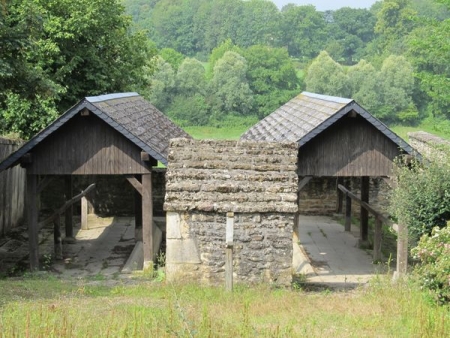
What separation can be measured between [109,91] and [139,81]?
234 cm

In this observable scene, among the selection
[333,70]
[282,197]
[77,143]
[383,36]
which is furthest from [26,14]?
[383,36]

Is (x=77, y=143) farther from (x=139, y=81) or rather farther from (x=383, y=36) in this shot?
(x=383, y=36)

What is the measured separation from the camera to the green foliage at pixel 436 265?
9.81 metres

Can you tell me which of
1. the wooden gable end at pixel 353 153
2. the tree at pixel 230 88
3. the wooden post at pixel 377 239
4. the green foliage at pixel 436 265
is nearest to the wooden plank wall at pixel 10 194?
the wooden gable end at pixel 353 153

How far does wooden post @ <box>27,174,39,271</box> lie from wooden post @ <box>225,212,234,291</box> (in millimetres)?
4972

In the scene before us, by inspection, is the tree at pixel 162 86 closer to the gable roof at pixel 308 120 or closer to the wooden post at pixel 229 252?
the gable roof at pixel 308 120

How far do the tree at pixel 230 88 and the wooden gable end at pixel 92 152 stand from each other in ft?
149

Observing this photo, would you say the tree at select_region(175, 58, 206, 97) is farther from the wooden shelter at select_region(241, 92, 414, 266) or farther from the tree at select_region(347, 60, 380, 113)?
the wooden shelter at select_region(241, 92, 414, 266)

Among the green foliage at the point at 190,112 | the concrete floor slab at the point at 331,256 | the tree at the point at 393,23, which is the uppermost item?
the tree at the point at 393,23

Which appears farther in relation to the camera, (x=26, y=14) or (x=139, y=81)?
(x=139, y=81)

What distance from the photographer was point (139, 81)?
89.7ft

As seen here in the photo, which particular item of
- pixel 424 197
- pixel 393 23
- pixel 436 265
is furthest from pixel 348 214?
pixel 393 23

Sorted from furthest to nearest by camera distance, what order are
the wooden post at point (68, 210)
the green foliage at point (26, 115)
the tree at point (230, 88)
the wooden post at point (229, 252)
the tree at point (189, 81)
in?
the tree at point (189, 81) → the tree at point (230, 88) → the green foliage at point (26, 115) → the wooden post at point (68, 210) → the wooden post at point (229, 252)

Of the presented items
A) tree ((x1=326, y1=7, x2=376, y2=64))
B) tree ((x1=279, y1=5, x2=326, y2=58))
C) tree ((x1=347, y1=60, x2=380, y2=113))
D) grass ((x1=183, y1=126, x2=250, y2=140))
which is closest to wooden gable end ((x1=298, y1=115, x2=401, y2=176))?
grass ((x1=183, y1=126, x2=250, y2=140))
